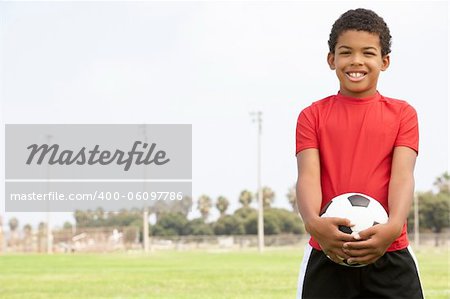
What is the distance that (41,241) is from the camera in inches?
2537

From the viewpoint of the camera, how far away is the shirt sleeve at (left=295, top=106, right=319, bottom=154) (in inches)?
146

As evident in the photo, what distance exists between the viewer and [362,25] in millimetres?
3668

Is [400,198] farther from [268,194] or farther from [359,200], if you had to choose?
[268,194]

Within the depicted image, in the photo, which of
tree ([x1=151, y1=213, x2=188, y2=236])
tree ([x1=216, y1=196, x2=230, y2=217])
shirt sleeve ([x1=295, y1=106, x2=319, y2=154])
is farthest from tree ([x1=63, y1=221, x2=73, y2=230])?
shirt sleeve ([x1=295, y1=106, x2=319, y2=154])

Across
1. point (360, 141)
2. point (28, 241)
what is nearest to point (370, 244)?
point (360, 141)

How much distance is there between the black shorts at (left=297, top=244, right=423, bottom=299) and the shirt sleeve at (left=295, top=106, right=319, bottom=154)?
492 mm

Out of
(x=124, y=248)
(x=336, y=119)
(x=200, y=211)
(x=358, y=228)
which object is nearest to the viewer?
(x=358, y=228)

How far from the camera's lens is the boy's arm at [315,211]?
11.2 feet

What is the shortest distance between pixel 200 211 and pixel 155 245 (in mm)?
40215

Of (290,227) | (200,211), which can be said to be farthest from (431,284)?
(200,211)

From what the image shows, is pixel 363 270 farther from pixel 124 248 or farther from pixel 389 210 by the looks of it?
pixel 124 248

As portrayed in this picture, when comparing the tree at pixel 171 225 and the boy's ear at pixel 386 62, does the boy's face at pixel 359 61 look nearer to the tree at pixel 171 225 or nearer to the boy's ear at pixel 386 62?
the boy's ear at pixel 386 62

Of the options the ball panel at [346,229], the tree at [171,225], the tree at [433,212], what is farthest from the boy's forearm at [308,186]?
the tree at [433,212]

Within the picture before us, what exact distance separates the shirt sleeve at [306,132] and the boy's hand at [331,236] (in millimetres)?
381
